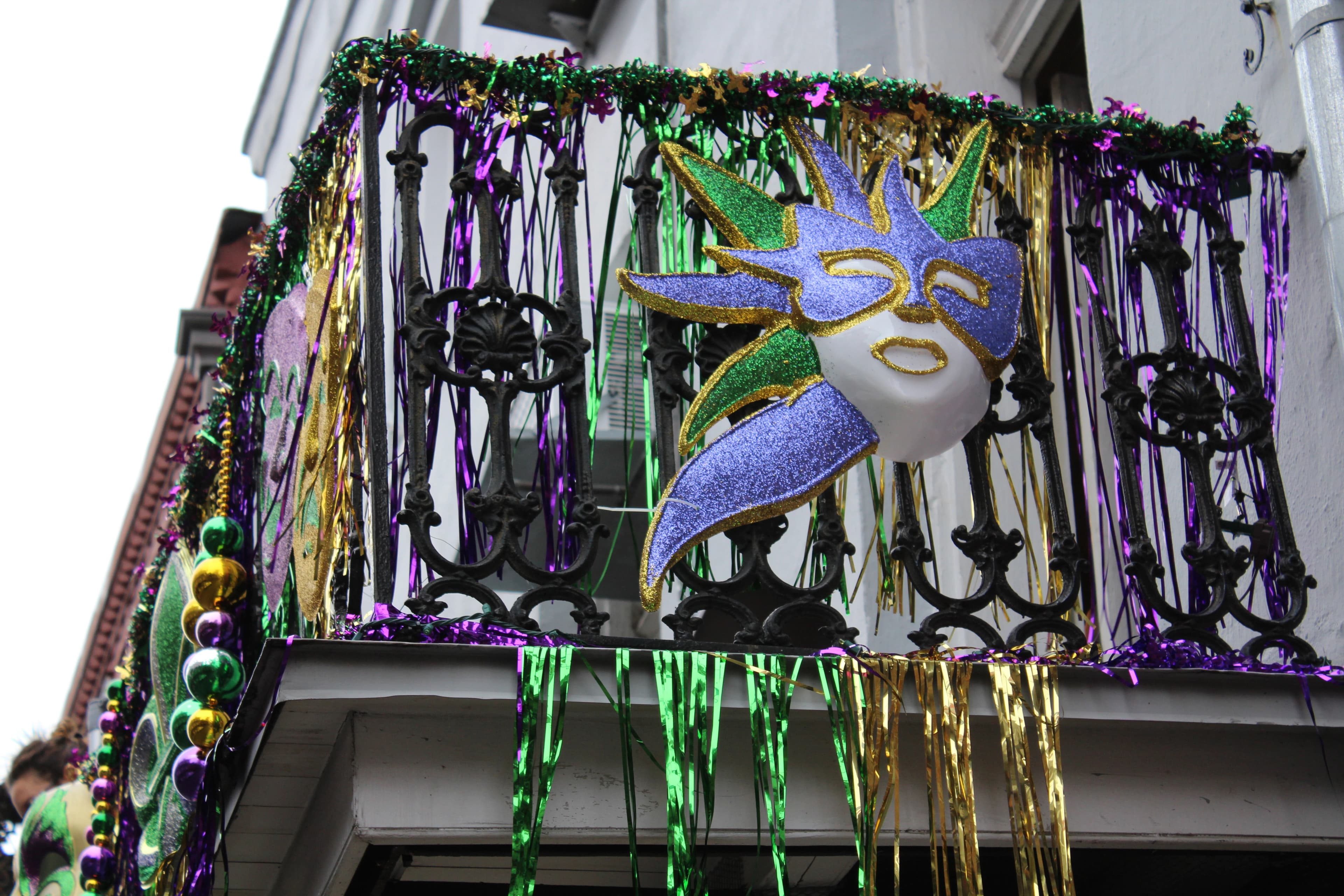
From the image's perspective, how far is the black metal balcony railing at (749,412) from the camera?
12.5 ft

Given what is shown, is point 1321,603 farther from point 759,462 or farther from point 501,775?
point 501,775

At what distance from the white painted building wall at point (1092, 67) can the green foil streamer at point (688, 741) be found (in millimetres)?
1670

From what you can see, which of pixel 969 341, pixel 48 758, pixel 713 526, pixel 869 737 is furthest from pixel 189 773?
pixel 48 758

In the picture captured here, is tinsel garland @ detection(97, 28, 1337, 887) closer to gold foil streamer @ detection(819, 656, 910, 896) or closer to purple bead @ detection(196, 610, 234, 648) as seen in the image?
gold foil streamer @ detection(819, 656, 910, 896)

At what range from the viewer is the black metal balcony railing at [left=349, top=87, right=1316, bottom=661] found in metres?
3.82

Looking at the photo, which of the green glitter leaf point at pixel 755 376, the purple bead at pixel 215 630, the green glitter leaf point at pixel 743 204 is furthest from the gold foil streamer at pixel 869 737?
the purple bead at pixel 215 630

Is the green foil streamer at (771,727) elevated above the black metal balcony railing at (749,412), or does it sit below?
below

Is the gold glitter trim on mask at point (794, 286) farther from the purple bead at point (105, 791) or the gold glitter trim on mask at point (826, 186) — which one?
the purple bead at point (105, 791)

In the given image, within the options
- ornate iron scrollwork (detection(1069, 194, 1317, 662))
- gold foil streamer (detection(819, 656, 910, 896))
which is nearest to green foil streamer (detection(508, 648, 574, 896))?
gold foil streamer (detection(819, 656, 910, 896))

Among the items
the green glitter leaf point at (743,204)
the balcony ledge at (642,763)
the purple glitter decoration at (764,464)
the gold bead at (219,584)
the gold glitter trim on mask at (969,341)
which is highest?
the green glitter leaf point at (743,204)

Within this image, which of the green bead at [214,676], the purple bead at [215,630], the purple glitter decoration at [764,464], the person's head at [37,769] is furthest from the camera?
the person's head at [37,769]

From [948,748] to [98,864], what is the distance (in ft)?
12.2

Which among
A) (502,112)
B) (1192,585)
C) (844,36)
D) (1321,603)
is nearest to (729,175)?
(502,112)

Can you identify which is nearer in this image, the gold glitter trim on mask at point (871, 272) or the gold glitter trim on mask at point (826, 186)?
the gold glitter trim on mask at point (871, 272)
